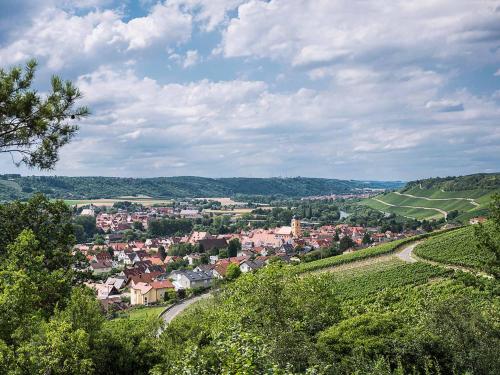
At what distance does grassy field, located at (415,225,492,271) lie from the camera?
179 feet

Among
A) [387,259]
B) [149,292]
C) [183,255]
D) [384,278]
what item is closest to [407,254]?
[387,259]

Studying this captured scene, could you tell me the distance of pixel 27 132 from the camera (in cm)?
1145

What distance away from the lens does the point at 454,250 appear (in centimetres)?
6122

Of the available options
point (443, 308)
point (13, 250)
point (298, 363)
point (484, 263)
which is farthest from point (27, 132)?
point (484, 263)

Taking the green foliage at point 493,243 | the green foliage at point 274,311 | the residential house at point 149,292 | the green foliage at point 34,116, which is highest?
the green foliage at point 34,116

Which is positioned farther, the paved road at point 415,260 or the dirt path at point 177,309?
the dirt path at point 177,309

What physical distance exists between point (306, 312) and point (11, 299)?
14068 millimetres

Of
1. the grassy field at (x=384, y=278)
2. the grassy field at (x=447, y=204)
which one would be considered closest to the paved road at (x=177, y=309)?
the grassy field at (x=384, y=278)

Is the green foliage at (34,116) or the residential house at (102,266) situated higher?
the green foliage at (34,116)

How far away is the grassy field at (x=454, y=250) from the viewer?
54.7 metres

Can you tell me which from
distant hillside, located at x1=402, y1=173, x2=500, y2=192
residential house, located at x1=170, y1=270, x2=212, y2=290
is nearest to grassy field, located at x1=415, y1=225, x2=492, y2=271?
residential house, located at x1=170, y1=270, x2=212, y2=290

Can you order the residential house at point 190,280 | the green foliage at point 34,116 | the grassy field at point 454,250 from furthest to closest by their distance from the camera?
the residential house at point 190,280 < the grassy field at point 454,250 < the green foliage at point 34,116

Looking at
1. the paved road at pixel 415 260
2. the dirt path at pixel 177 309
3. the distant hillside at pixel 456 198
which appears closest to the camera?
the paved road at pixel 415 260

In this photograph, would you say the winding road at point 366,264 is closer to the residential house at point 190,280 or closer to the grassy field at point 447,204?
the residential house at point 190,280
